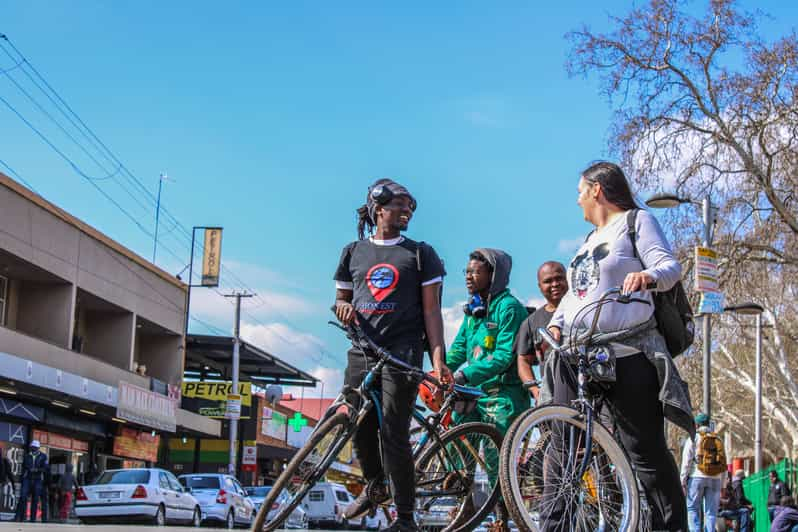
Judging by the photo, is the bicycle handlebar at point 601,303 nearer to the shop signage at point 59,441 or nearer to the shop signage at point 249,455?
the shop signage at point 59,441

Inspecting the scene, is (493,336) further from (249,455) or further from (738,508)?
(249,455)

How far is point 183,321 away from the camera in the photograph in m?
46.4

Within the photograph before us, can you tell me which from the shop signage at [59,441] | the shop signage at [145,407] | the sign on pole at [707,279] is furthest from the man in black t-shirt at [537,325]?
the shop signage at [145,407]

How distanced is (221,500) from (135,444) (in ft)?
36.1

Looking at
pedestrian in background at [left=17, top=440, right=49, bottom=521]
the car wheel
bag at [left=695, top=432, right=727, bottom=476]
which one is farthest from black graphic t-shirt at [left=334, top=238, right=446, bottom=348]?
pedestrian in background at [left=17, top=440, right=49, bottom=521]

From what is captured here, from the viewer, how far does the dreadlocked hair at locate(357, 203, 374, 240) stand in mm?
6641

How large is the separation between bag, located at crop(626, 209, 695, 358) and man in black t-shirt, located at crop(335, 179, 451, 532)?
4.48ft

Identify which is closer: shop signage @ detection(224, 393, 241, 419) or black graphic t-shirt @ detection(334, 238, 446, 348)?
black graphic t-shirt @ detection(334, 238, 446, 348)

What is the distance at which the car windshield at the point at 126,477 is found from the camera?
25.8 metres

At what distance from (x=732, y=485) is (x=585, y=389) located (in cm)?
1723

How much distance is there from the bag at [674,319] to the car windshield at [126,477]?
72.9 feet

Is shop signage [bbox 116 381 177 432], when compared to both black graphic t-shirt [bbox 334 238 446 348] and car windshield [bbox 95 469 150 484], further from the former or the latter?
black graphic t-shirt [bbox 334 238 446 348]

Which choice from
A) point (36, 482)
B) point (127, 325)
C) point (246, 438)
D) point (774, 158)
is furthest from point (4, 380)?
point (246, 438)

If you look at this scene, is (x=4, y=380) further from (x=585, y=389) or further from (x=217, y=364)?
(x=217, y=364)
